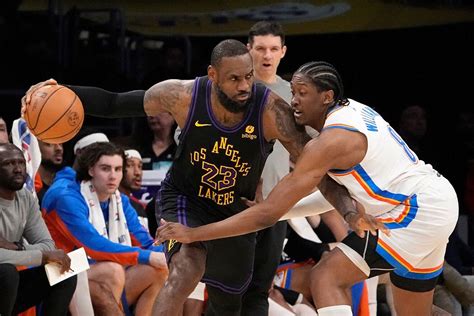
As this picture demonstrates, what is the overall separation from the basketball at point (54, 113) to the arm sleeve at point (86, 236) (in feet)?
4.94

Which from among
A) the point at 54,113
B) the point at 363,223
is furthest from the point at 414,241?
the point at 54,113

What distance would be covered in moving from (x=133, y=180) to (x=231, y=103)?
2.69 m

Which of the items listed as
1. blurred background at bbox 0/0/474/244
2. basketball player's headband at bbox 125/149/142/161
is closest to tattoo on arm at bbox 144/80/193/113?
basketball player's headband at bbox 125/149/142/161

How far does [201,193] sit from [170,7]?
4957 millimetres

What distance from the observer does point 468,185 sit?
29.1 ft

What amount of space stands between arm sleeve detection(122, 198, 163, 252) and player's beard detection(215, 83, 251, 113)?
90.3 inches

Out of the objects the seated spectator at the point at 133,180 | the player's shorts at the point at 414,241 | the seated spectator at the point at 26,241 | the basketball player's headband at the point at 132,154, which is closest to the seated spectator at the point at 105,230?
the seated spectator at the point at 133,180

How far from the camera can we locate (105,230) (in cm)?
697

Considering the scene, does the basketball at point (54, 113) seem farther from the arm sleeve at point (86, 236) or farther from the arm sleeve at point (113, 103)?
the arm sleeve at point (86, 236)

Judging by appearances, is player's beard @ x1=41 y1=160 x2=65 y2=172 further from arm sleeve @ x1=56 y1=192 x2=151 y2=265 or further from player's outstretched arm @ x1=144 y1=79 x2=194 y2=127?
player's outstretched arm @ x1=144 y1=79 x2=194 y2=127

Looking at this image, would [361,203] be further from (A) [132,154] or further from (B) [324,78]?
(A) [132,154]

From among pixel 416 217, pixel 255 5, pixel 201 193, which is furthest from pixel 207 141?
pixel 255 5

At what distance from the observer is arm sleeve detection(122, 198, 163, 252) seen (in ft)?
23.8

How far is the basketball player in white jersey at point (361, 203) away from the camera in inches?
191
